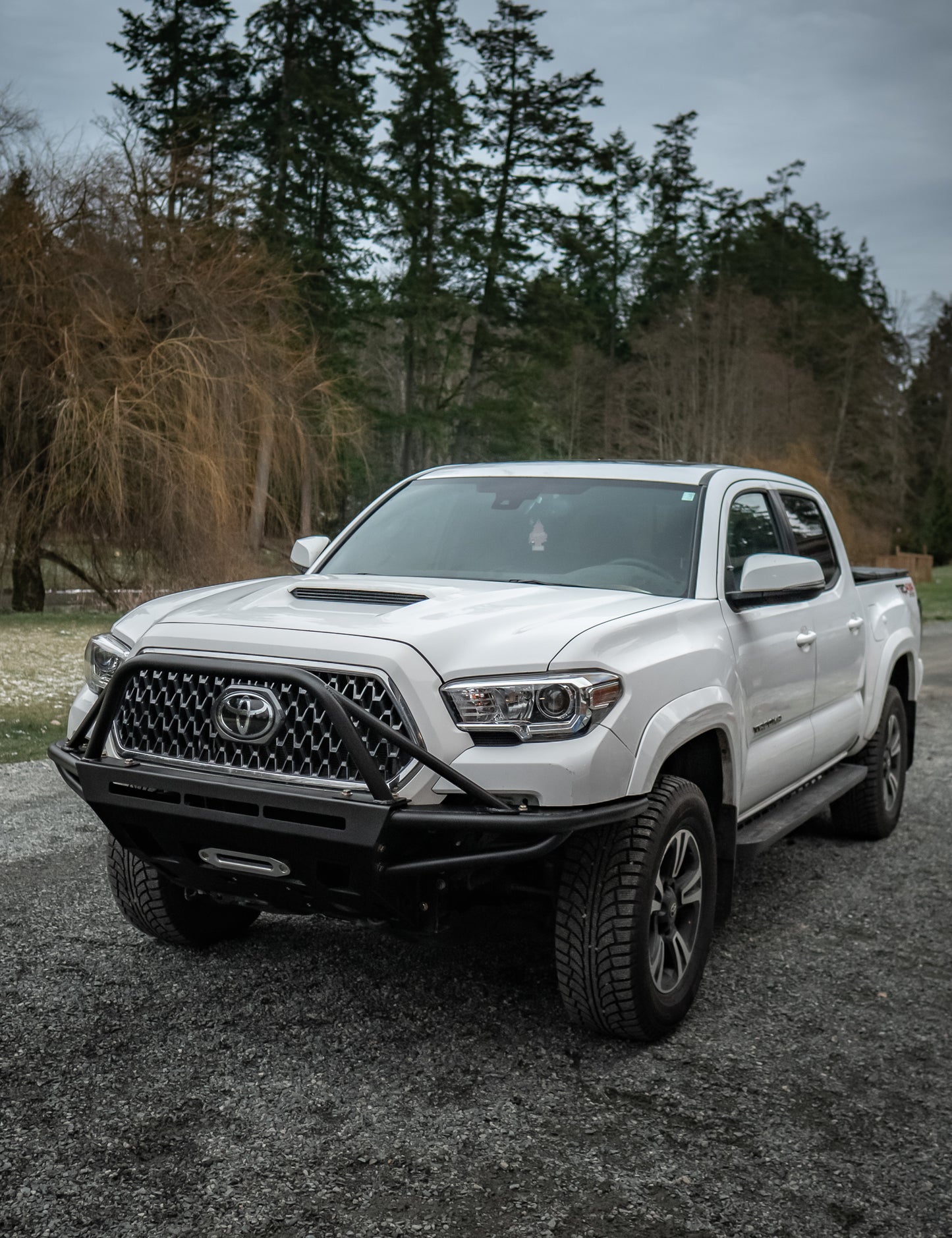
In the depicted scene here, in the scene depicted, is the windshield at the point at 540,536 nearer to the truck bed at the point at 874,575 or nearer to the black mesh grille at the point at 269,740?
the black mesh grille at the point at 269,740

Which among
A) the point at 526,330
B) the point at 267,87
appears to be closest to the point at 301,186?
the point at 267,87

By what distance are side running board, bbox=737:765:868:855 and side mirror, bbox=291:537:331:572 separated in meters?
2.16

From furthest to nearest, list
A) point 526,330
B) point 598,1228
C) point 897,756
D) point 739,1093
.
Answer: point 526,330 → point 897,756 → point 739,1093 → point 598,1228

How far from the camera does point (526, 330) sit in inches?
1716

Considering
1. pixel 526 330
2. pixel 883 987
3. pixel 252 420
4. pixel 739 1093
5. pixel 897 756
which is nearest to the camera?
pixel 739 1093

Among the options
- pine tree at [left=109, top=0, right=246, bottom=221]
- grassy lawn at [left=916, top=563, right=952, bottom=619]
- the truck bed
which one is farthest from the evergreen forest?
the truck bed

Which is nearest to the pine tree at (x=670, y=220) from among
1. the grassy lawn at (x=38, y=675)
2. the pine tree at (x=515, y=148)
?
the pine tree at (x=515, y=148)

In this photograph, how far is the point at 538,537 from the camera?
16.6ft

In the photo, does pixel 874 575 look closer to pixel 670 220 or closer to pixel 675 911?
pixel 675 911

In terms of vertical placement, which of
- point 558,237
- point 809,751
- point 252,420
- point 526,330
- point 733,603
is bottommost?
point 809,751

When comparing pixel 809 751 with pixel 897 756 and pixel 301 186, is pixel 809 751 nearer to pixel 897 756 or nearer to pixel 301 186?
pixel 897 756

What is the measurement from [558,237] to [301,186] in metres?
9.92

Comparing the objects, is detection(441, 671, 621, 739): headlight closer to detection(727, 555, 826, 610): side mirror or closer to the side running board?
detection(727, 555, 826, 610): side mirror

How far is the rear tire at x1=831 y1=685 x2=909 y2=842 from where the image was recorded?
264 inches
